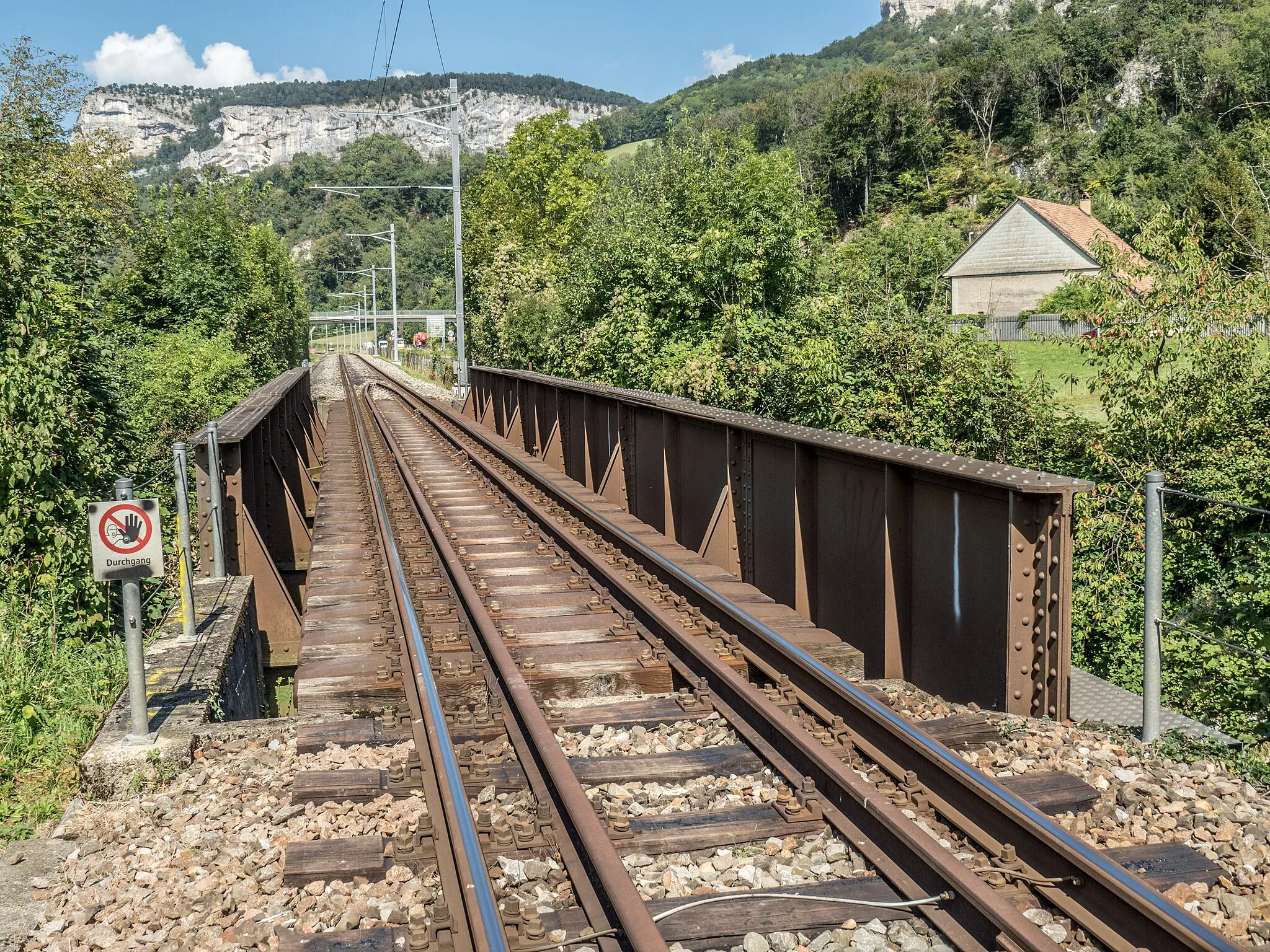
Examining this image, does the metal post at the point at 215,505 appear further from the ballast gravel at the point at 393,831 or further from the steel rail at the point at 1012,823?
the steel rail at the point at 1012,823

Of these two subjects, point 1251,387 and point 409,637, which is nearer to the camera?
point 409,637

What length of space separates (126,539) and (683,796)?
2959 mm

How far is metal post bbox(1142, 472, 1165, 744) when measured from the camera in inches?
215

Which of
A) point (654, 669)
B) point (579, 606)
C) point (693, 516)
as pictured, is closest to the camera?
point (654, 669)

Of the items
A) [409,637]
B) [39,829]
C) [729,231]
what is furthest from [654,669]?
[729,231]

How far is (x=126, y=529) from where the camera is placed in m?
5.53

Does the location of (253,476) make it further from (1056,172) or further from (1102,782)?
(1056,172)

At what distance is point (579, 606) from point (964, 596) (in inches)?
118

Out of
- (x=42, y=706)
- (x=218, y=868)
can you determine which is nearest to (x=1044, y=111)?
(x=42, y=706)

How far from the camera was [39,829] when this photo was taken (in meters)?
5.06

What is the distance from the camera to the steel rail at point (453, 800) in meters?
3.53

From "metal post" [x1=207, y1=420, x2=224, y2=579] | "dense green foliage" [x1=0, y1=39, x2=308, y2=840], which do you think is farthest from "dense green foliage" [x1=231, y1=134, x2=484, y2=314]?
"metal post" [x1=207, y1=420, x2=224, y2=579]

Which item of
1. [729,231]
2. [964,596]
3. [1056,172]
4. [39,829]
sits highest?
[1056,172]

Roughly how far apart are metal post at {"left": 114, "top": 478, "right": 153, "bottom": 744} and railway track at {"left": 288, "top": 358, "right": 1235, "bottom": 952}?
81cm
